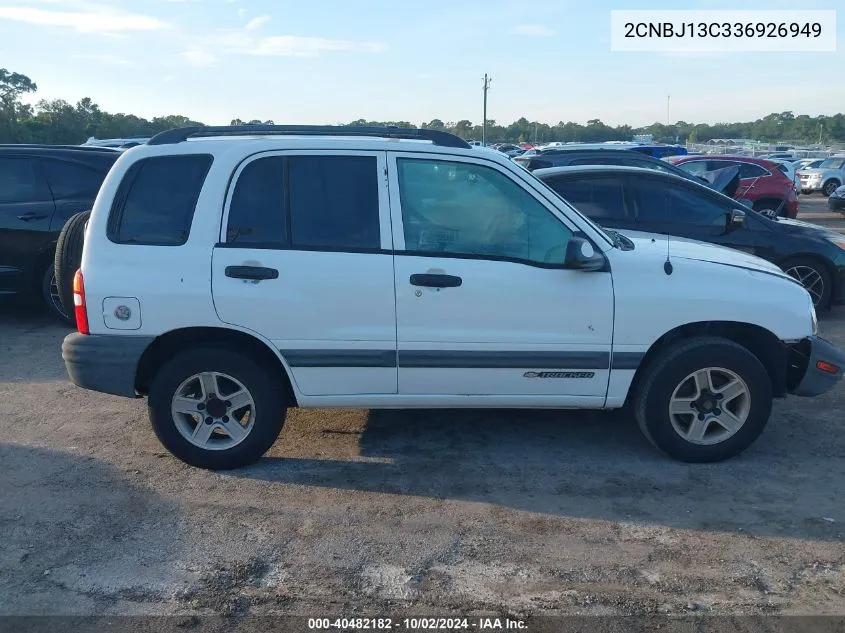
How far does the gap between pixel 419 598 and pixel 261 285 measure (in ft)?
6.40

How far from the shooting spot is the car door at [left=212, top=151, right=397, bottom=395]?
442cm

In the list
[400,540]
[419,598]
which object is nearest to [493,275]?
[400,540]

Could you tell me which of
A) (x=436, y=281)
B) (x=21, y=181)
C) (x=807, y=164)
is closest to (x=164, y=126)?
(x=807, y=164)

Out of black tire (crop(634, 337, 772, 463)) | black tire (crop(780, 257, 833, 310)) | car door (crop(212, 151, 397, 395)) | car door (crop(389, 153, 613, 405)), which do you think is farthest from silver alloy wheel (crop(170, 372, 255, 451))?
black tire (crop(780, 257, 833, 310))

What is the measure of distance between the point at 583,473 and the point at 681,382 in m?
0.79

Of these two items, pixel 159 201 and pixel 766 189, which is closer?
pixel 159 201

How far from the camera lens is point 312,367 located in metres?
4.55

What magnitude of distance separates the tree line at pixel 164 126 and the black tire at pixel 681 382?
5465 mm

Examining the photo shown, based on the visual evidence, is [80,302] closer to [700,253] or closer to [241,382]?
[241,382]

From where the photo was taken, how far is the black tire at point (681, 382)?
179 inches

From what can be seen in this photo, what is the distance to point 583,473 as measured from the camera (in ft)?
15.3

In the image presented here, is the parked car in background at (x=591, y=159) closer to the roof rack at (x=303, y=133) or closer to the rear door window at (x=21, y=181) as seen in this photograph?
the rear door window at (x=21, y=181)

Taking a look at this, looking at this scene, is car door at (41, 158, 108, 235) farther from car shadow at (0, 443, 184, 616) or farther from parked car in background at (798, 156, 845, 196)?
parked car in background at (798, 156, 845, 196)

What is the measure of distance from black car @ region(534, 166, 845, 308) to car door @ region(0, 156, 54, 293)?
522 centimetres
